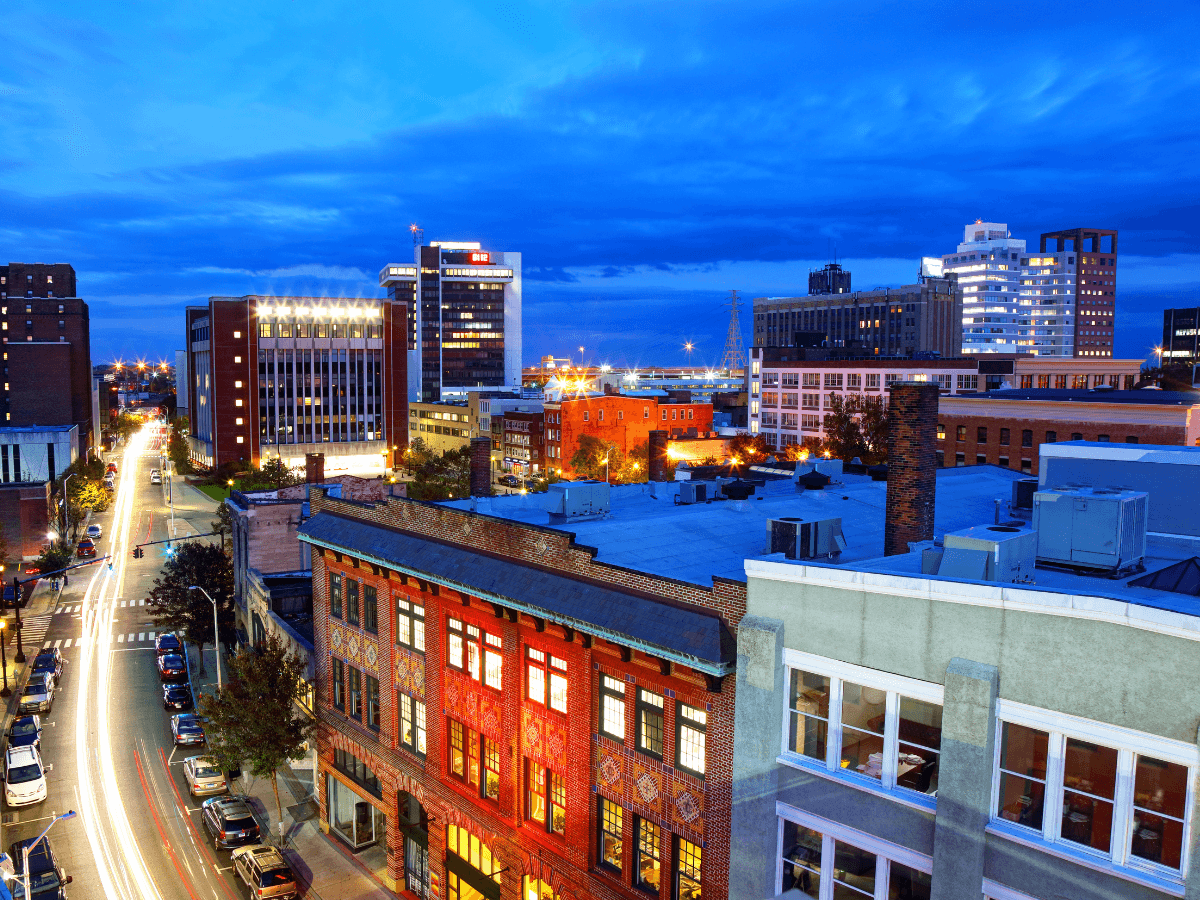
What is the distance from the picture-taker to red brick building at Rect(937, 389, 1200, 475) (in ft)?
239

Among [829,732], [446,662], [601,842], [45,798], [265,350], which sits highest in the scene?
[265,350]

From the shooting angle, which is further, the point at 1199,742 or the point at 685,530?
the point at 685,530

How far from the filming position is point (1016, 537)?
671 inches

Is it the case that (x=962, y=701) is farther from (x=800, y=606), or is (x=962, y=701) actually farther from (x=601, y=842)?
(x=601, y=842)

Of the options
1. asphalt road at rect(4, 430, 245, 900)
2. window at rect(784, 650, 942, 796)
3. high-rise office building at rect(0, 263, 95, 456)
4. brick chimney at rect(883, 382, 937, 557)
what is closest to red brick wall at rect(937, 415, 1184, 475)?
brick chimney at rect(883, 382, 937, 557)

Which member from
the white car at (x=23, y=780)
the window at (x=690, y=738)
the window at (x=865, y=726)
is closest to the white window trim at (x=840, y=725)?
the window at (x=865, y=726)

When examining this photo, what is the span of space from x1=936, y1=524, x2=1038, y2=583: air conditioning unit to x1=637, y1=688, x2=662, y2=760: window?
7532mm

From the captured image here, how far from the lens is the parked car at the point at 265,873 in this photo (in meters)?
29.5

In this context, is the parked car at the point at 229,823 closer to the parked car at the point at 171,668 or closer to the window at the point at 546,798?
the window at the point at 546,798

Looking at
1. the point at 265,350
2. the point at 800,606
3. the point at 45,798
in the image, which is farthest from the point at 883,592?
the point at 265,350

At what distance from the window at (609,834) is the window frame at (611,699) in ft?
6.10

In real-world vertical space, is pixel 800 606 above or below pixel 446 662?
above

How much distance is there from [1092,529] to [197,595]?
51.9 meters

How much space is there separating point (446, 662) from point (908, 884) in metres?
16.7
